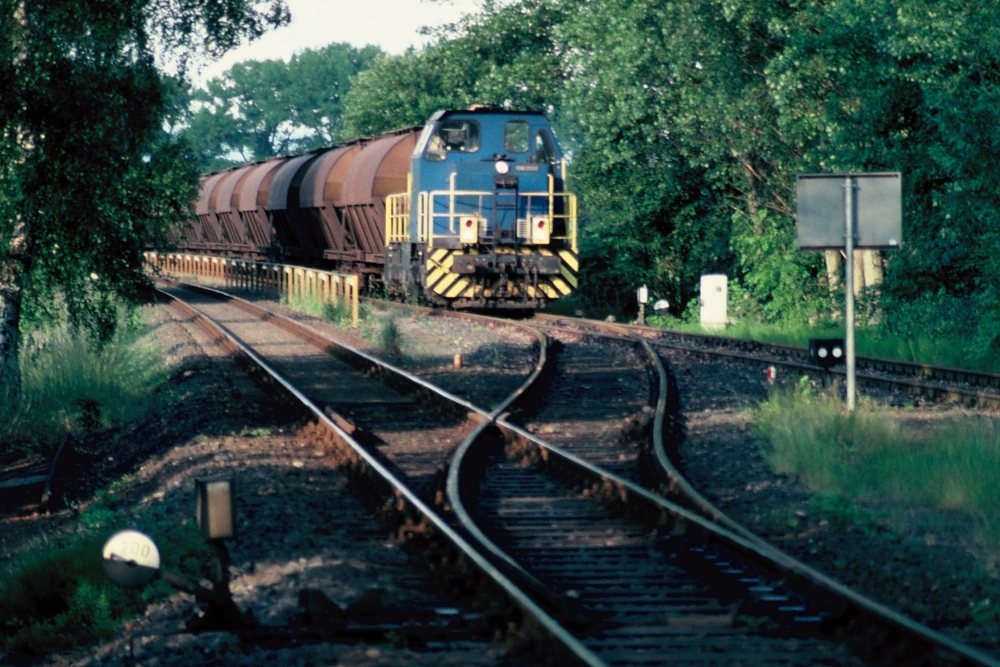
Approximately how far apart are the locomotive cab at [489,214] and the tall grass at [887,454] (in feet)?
38.7

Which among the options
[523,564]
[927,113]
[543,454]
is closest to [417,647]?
[523,564]

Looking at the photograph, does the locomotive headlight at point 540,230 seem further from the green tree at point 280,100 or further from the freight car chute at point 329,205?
the green tree at point 280,100

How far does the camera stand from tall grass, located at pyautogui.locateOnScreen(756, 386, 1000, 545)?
857 centimetres

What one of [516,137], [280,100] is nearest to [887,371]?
[516,137]

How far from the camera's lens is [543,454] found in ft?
34.1

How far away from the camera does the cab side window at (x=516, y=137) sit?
2469 cm

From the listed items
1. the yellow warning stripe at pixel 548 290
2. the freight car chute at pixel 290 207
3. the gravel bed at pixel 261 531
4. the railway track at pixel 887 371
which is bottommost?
the gravel bed at pixel 261 531

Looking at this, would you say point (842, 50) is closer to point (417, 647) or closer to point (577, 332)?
point (577, 332)

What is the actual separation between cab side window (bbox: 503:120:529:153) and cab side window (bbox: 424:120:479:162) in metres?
0.56

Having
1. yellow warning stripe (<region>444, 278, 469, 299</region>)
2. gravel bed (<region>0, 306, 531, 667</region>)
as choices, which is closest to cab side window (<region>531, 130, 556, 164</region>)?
yellow warning stripe (<region>444, 278, 469, 299</region>)

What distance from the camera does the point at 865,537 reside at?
25.3 ft

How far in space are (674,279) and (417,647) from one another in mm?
29935

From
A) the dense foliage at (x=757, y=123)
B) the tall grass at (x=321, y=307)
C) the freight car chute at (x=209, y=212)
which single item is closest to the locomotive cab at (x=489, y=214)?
the tall grass at (x=321, y=307)

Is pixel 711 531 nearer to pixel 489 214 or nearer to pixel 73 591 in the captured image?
pixel 73 591
